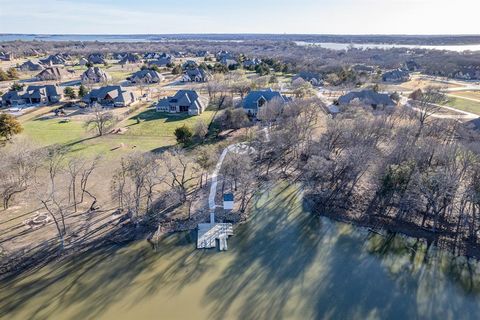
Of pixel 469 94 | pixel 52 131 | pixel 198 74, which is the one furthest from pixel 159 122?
pixel 469 94

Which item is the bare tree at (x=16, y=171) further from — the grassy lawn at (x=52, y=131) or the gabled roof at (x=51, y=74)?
the gabled roof at (x=51, y=74)

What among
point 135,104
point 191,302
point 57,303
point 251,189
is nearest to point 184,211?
point 251,189

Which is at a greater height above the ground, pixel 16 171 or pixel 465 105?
pixel 16 171

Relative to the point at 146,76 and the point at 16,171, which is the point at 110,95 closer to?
the point at 146,76

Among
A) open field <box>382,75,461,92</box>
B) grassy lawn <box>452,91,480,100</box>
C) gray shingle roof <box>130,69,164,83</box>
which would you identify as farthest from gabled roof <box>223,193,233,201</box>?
grassy lawn <box>452,91,480,100</box>

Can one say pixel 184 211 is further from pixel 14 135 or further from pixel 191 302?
pixel 14 135

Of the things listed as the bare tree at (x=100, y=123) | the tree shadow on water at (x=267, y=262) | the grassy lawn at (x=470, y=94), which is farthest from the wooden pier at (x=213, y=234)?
the grassy lawn at (x=470, y=94)
